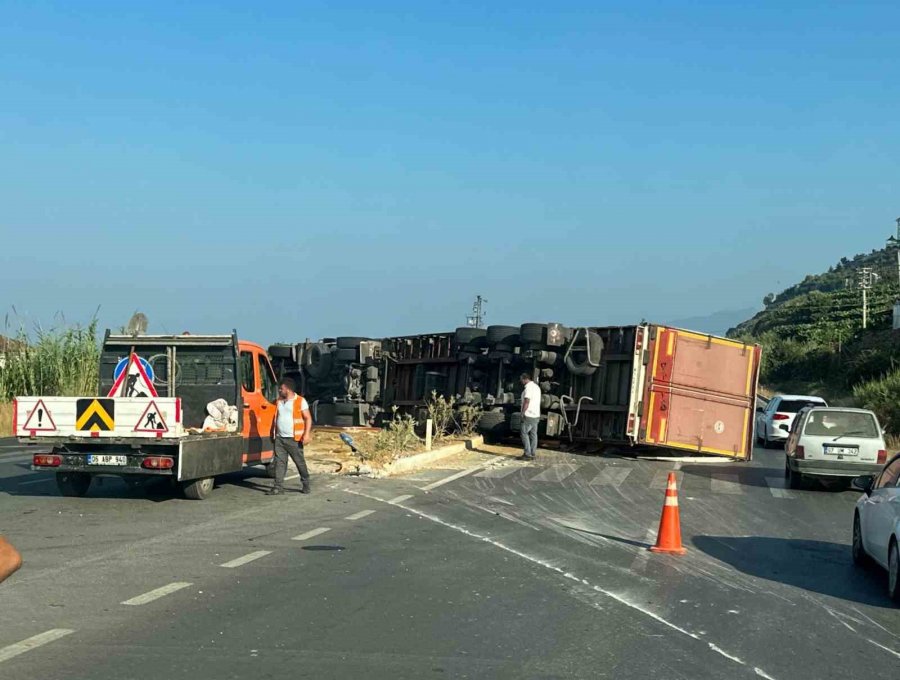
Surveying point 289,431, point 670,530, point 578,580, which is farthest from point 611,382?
point 578,580

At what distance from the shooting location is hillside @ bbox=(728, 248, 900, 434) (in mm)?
42969

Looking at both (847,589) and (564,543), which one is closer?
(847,589)

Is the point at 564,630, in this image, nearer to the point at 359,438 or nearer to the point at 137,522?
the point at 137,522

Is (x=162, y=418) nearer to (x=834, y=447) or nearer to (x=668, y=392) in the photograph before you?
(x=834, y=447)

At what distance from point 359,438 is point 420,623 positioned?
53.2ft

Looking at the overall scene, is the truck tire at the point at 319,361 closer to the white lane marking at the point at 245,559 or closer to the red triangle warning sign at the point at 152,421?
the red triangle warning sign at the point at 152,421

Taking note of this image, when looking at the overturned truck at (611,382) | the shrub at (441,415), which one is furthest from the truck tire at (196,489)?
the overturned truck at (611,382)

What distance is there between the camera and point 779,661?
264 inches

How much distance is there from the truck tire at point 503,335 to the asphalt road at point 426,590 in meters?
9.15

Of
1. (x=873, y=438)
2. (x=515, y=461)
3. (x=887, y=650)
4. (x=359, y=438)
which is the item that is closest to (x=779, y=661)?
(x=887, y=650)

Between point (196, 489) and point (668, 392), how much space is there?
442 inches

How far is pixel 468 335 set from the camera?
2534cm

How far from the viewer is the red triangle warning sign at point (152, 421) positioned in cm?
1320

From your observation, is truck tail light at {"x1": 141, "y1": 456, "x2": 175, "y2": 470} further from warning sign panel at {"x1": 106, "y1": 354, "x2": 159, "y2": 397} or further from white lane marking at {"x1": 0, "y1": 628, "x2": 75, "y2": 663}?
white lane marking at {"x1": 0, "y1": 628, "x2": 75, "y2": 663}
